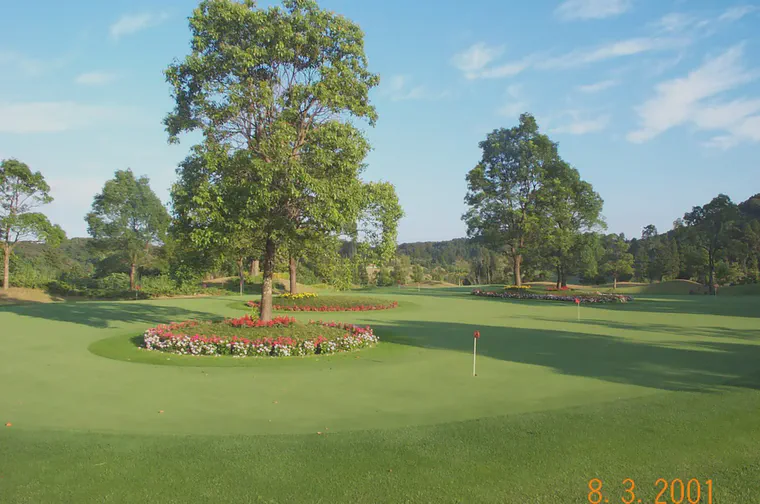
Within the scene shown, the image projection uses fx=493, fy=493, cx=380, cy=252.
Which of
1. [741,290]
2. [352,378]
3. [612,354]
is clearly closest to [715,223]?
[741,290]

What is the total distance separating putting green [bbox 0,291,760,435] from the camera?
6.95 meters

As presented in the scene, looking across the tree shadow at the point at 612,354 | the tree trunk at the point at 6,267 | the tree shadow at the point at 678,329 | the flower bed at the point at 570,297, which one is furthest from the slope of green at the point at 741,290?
the tree trunk at the point at 6,267

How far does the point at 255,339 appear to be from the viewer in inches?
488

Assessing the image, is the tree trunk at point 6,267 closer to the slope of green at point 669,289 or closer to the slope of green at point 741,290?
the slope of green at point 669,289

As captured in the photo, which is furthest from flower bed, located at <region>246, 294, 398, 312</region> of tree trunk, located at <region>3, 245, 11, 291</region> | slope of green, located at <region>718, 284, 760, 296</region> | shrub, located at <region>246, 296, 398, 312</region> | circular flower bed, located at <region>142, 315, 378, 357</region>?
slope of green, located at <region>718, 284, 760, 296</region>

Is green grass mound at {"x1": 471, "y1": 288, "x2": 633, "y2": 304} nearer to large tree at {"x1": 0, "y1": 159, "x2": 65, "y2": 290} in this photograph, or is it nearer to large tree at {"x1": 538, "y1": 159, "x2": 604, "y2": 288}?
large tree at {"x1": 538, "y1": 159, "x2": 604, "y2": 288}

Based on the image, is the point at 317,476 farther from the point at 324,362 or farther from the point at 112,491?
the point at 324,362

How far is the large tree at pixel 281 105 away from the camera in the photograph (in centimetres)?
1210

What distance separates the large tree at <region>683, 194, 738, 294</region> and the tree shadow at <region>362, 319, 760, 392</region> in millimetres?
40613

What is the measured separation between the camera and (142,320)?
19734 mm

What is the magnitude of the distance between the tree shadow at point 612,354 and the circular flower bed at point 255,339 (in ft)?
7.92

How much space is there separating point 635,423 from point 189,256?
11.9 metres

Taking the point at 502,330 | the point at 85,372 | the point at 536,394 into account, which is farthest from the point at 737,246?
the point at 85,372

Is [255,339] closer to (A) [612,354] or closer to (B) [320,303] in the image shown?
(A) [612,354]
